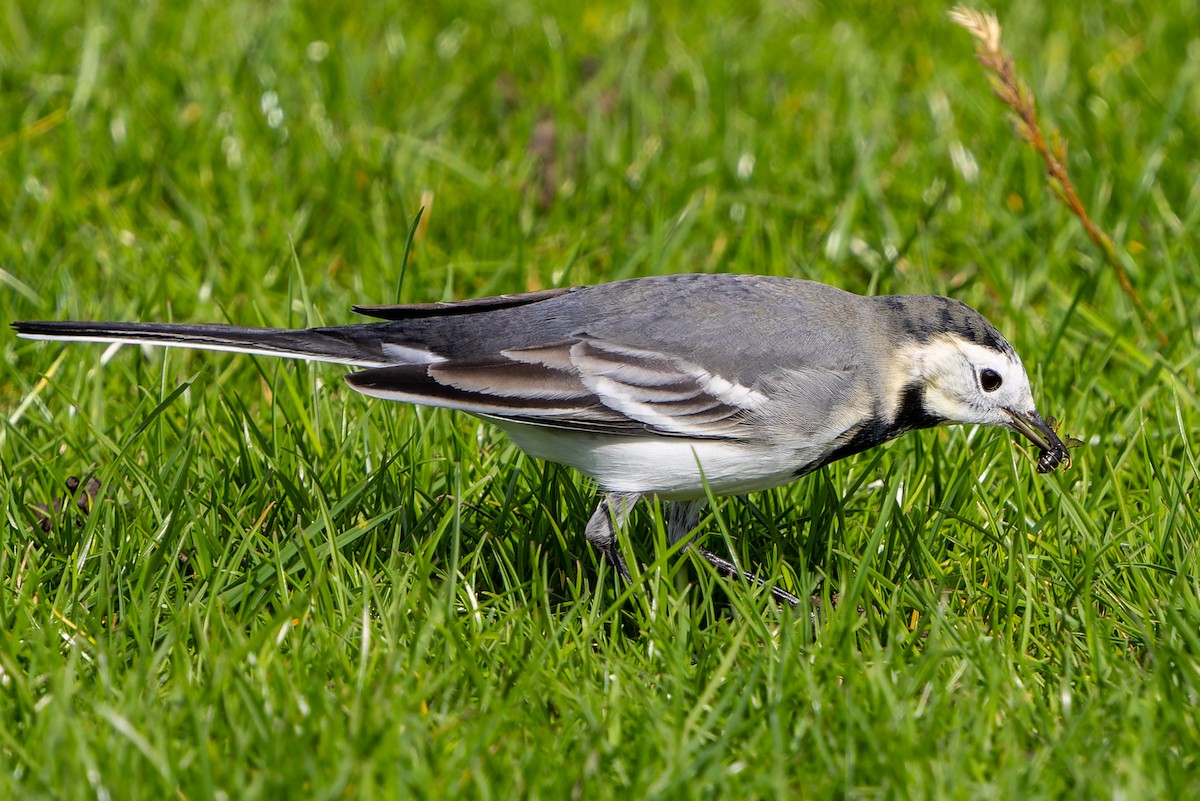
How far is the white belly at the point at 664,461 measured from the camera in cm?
414

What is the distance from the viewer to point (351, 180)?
6867mm

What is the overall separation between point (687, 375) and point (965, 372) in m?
0.84

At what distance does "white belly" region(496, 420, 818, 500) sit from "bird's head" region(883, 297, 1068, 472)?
45cm

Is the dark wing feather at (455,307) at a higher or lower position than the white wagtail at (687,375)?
higher

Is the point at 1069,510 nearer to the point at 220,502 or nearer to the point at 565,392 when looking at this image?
the point at 565,392

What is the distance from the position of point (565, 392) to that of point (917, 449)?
1360 millimetres

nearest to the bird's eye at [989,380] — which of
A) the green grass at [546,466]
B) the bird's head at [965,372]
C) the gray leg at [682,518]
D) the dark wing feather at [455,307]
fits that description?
the bird's head at [965,372]

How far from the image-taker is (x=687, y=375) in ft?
13.9

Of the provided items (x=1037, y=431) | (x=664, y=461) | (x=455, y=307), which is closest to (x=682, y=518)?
(x=664, y=461)

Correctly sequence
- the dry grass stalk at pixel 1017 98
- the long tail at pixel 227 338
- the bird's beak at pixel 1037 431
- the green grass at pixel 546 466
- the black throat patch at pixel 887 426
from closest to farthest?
the green grass at pixel 546 466 → the long tail at pixel 227 338 → the black throat patch at pixel 887 426 → the bird's beak at pixel 1037 431 → the dry grass stalk at pixel 1017 98

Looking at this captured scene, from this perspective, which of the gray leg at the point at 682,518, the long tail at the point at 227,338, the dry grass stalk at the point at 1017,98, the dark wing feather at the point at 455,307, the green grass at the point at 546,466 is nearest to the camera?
the green grass at the point at 546,466

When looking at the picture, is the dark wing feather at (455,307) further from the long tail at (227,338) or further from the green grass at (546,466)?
the green grass at (546,466)

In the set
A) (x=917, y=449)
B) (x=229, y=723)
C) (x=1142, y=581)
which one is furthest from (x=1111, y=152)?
(x=229, y=723)

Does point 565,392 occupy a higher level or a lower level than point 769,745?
higher
